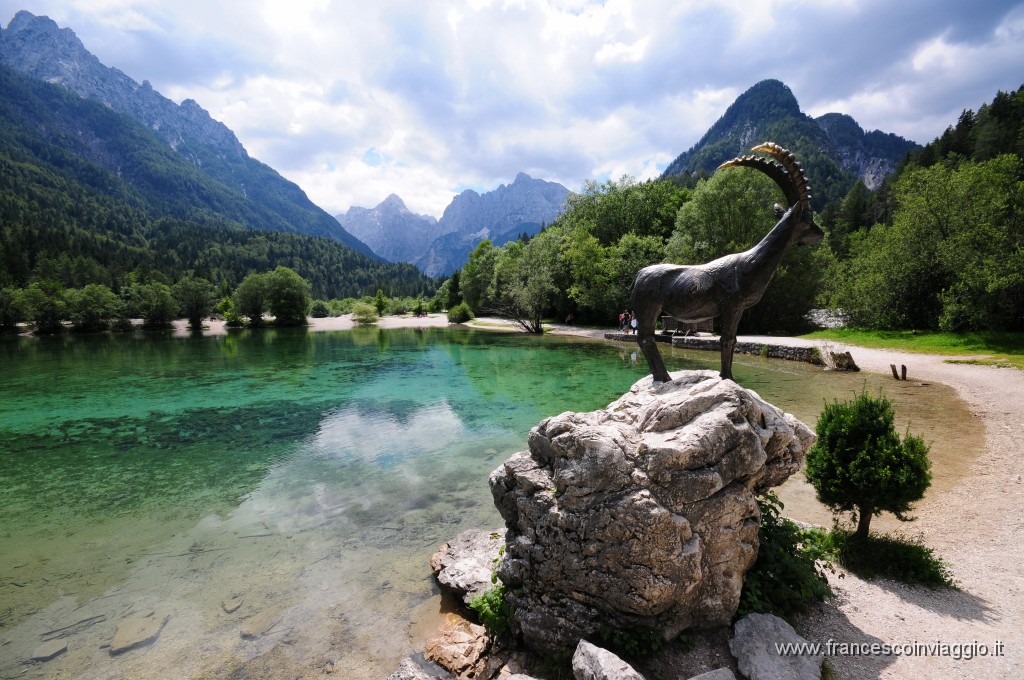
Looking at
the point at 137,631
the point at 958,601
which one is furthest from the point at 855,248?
the point at 137,631

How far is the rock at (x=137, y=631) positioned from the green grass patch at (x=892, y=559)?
10.8 m

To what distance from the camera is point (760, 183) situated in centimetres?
3878

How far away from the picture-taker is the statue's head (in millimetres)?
6398

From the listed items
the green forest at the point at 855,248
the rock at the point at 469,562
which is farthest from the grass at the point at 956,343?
the rock at the point at 469,562

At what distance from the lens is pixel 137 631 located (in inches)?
268

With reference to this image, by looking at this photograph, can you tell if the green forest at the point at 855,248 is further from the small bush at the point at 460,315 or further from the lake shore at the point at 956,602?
the small bush at the point at 460,315

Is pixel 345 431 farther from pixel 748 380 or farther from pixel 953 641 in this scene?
pixel 748 380

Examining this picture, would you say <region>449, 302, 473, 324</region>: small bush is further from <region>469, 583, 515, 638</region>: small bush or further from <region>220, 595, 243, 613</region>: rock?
<region>469, 583, 515, 638</region>: small bush

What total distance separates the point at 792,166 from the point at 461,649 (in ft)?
27.6

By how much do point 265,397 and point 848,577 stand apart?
82.5 ft

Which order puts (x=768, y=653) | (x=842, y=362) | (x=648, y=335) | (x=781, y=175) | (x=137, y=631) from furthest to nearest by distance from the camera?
(x=842, y=362), (x=648, y=335), (x=137, y=631), (x=781, y=175), (x=768, y=653)

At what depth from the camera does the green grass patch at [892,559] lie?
5.98 meters

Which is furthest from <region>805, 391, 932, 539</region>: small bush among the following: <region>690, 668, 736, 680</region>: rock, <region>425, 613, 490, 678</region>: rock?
<region>425, 613, 490, 678</region>: rock

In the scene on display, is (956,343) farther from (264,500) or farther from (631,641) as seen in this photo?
(264,500)
